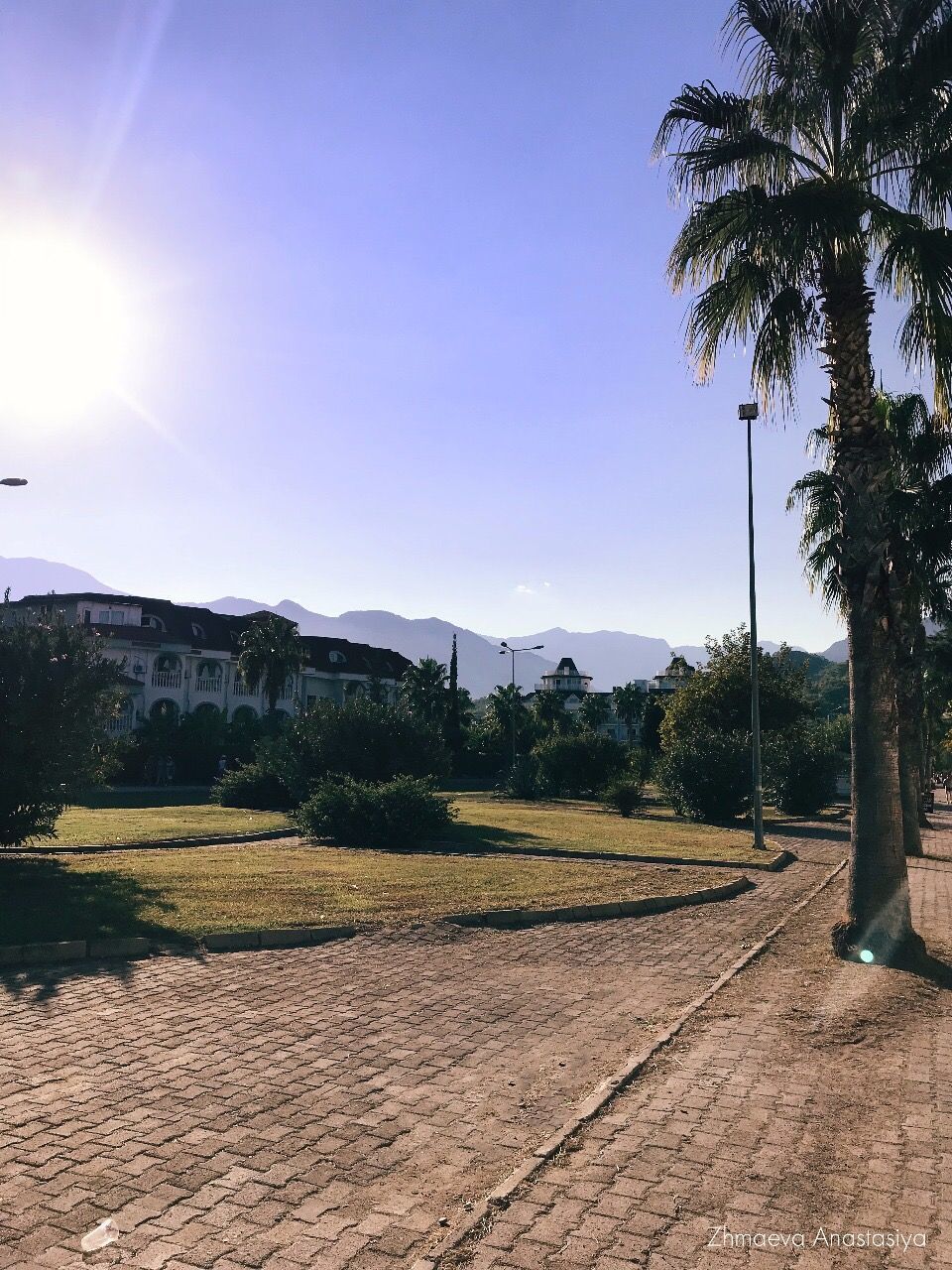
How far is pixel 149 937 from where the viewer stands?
10789mm

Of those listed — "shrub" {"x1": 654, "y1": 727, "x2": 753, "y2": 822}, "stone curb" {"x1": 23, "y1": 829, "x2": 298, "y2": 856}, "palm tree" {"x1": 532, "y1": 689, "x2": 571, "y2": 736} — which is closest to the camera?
"stone curb" {"x1": 23, "y1": 829, "x2": 298, "y2": 856}

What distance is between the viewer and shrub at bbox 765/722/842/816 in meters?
36.6

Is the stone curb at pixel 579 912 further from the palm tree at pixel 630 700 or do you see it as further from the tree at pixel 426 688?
the palm tree at pixel 630 700

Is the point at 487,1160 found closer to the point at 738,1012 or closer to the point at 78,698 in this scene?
the point at 738,1012

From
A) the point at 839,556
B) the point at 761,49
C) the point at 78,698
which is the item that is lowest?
the point at 78,698

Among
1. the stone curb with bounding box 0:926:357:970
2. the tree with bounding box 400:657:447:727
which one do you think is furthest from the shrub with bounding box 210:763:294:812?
the tree with bounding box 400:657:447:727

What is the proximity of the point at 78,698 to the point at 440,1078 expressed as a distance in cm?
1084

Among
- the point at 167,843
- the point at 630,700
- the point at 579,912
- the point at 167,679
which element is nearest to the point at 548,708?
the point at 630,700

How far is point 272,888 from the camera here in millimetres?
14430

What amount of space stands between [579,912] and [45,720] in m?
8.80

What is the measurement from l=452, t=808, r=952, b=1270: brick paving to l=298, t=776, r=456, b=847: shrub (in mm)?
13681

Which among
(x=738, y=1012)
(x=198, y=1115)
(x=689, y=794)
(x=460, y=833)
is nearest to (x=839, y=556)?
(x=738, y=1012)

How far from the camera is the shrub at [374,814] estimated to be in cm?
2194

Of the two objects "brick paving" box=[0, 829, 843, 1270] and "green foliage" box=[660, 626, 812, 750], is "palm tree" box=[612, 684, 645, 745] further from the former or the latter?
"brick paving" box=[0, 829, 843, 1270]
